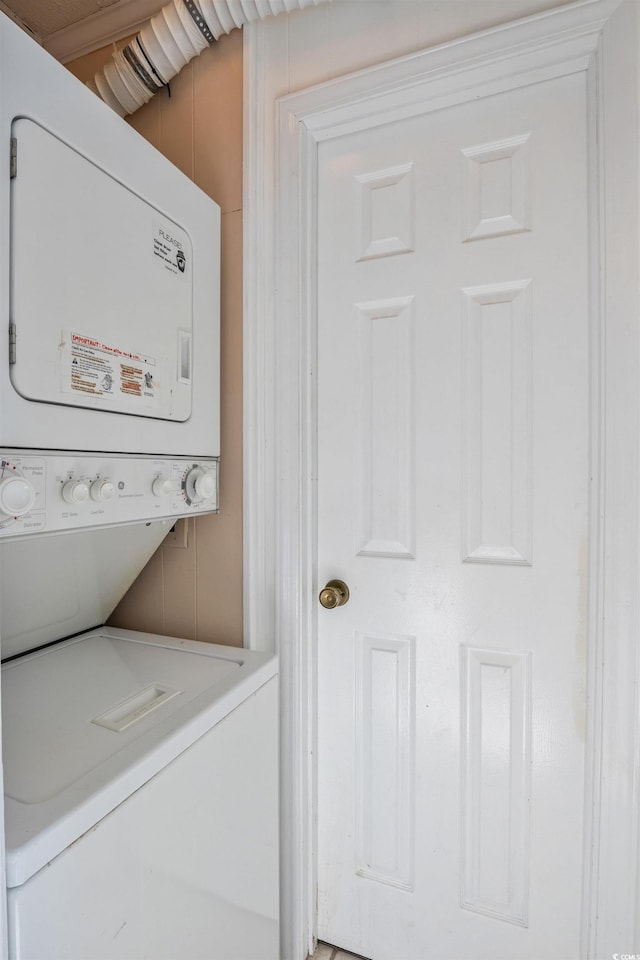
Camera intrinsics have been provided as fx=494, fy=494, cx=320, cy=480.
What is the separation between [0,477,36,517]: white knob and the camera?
728 mm

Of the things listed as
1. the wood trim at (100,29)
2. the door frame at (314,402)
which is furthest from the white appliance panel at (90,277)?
the wood trim at (100,29)

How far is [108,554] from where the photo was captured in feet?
3.96

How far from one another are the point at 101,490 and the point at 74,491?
0.19ft

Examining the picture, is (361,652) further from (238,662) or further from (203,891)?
(203,891)

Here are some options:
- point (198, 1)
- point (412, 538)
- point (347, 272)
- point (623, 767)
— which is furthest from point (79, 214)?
point (623, 767)

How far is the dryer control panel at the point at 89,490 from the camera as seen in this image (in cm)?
75

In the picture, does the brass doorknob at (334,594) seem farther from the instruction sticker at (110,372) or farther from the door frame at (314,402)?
the instruction sticker at (110,372)

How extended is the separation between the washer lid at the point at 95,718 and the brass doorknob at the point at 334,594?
0.20 m

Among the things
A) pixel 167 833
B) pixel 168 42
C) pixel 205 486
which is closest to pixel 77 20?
pixel 168 42

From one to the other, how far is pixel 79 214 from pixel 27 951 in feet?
3.54

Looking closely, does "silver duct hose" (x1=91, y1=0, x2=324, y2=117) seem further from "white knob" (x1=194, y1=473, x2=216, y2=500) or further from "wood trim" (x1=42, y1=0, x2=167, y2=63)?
"white knob" (x1=194, y1=473, x2=216, y2=500)

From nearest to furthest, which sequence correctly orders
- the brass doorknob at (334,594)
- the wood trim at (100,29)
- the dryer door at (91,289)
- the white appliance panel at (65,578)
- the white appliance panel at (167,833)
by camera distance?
the white appliance panel at (167,833), the dryer door at (91,289), the white appliance panel at (65,578), the brass doorknob at (334,594), the wood trim at (100,29)

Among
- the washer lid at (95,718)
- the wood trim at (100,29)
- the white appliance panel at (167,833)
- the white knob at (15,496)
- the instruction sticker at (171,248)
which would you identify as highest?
the wood trim at (100,29)

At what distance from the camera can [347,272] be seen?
1332 millimetres
